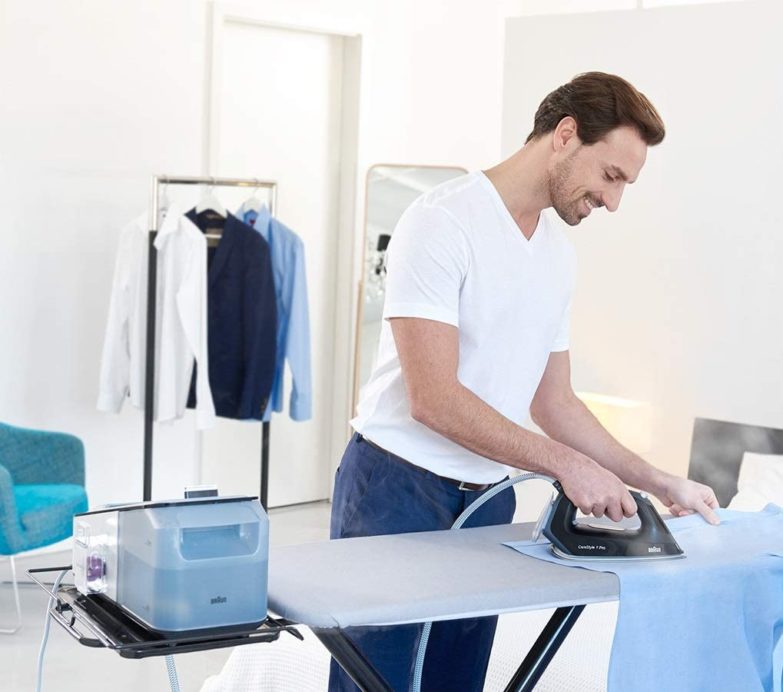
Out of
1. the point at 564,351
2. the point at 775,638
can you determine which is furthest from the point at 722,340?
the point at 775,638

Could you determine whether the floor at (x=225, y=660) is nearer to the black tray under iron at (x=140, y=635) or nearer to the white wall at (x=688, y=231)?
the white wall at (x=688, y=231)

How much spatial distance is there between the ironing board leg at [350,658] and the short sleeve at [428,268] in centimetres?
55

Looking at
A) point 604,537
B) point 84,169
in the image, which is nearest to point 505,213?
point 604,537

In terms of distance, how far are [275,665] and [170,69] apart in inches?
116

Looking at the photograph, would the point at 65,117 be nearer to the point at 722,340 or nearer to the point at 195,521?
the point at 722,340

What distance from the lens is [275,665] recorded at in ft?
8.86

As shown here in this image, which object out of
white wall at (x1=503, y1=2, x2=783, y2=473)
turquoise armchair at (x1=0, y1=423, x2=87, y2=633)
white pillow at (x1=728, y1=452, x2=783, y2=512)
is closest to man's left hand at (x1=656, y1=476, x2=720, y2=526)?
white pillow at (x1=728, y1=452, x2=783, y2=512)

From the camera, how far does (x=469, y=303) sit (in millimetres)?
1937

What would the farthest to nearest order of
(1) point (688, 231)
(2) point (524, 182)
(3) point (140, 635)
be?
(1) point (688, 231) → (2) point (524, 182) → (3) point (140, 635)

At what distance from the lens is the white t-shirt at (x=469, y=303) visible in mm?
1898

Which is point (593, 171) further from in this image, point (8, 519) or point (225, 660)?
point (8, 519)

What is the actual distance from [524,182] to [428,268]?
0.23 meters

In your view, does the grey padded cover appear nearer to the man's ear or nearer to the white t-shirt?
the white t-shirt

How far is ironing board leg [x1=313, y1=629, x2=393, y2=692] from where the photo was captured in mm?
1478
